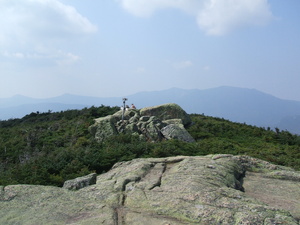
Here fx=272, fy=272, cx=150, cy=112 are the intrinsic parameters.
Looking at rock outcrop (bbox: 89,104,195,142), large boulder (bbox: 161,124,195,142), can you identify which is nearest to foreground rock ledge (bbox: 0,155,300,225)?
large boulder (bbox: 161,124,195,142)

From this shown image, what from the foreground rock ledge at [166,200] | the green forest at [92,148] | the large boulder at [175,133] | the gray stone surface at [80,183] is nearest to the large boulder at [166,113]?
the green forest at [92,148]

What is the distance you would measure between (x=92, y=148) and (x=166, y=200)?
1158cm

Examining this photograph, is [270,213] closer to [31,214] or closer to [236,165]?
[236,165]

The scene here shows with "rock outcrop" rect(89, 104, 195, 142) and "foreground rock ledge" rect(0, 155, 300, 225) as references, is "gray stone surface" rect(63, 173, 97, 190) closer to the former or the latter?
"foreground rock ledge" rect(0, 155, 300, 225)

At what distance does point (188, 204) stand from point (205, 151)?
11567mm

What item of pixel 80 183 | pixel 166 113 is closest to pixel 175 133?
pixel 166 113

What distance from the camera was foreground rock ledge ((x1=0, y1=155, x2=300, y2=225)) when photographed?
5.97 meters

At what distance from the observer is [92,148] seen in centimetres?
1753

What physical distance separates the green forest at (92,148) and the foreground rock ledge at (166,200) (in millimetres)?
4682

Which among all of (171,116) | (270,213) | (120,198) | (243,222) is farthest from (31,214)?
(171,116)

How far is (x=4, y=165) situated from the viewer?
17.8 meters

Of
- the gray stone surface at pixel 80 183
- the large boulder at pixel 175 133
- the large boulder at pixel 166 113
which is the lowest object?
the gray stone surface at pixel 80 183

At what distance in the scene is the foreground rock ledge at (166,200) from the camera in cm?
597

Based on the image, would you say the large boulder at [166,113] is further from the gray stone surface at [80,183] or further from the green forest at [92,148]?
the gray stone surface at [80,183]
